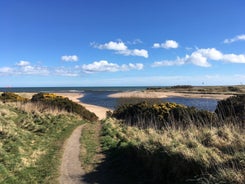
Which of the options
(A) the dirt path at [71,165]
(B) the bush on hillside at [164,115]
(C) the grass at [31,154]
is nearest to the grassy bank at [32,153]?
(C) the grass at [31,154]

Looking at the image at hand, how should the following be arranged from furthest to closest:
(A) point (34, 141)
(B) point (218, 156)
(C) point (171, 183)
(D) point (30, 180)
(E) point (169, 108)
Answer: (E) point (169, 108)
(A) point (34, 141)
(D) point (30, 180)
(C) point (171, 183)
(B) point (218, 156)

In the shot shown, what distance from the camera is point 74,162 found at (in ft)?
31.6

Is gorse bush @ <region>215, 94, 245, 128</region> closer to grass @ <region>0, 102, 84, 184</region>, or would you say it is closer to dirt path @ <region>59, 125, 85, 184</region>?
dirt path @ <region>59, 125, 85, 184</region>

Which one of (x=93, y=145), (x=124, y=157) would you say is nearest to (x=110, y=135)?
(x=93, y=145)

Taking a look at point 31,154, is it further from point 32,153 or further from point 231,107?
point 231,107

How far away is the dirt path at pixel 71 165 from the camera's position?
7855mm

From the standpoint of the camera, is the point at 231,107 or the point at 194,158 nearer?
the point at 194,158

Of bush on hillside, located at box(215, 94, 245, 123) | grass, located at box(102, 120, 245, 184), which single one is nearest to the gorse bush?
bush on hillside, located at box(215, 94, 245, 123)

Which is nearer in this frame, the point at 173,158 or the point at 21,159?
the point at 173,158

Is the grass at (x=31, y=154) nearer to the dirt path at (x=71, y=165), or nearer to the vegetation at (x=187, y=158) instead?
the dirt path at (x=71, y=165)

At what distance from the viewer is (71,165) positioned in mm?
9258

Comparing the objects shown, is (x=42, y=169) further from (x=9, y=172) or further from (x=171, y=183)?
(x=171, y=183)

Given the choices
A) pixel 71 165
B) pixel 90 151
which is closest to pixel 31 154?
pixel 71 165

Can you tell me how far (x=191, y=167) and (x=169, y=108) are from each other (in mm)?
11940
